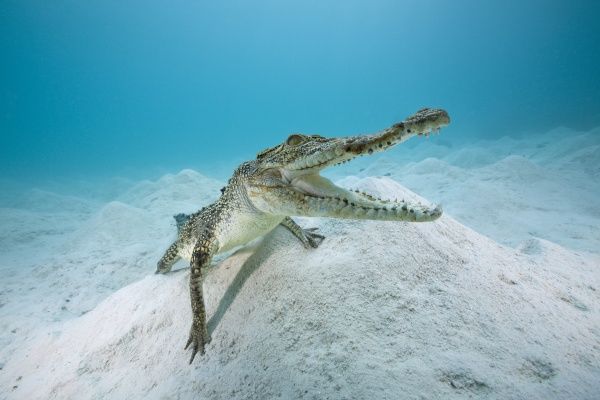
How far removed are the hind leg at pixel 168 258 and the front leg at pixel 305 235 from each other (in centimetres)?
174

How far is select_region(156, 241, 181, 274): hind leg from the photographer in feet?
12.3

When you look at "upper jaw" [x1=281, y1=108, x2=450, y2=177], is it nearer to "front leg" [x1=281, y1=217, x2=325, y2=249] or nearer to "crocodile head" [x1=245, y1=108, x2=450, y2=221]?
"crocodile head" [x1=245, y1=108, x2=450, y2=221]

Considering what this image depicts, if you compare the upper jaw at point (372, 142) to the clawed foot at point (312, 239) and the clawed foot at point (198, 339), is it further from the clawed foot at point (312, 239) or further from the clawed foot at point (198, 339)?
the clawed foot at point (198, 339)

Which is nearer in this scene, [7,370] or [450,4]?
[7,370]

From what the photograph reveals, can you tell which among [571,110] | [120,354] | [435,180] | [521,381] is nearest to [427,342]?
[521,381]

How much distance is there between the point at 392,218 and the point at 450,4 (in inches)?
4922

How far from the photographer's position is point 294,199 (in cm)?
215

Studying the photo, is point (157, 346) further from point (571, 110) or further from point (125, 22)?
point (125, 22)

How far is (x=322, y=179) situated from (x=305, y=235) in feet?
2.71

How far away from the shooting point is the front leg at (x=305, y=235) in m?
2.79

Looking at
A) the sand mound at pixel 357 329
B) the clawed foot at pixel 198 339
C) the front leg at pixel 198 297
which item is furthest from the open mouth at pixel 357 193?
the clawed foot at pixel 198 339

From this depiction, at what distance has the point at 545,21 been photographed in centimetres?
6950

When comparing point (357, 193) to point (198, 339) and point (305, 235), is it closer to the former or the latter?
point (305, 235)

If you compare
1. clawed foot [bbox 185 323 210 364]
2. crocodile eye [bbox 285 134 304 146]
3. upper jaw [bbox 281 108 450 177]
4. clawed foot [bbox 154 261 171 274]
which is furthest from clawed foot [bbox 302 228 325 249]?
clawed foot [bbox 154 261 171 274]
